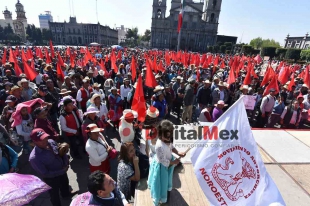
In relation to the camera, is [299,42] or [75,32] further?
[75,32]

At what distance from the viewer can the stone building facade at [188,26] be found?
214 feet

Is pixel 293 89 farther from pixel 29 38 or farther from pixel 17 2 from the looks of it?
pixel 17 2

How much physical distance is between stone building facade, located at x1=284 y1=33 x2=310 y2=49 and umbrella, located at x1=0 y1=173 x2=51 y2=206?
77.7m

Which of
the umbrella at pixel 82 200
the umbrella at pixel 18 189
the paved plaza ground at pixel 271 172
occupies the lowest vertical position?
the paved plaza ground at pixel 271 172

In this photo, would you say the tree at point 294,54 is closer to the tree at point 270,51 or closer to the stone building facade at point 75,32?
the tree at point 270,51

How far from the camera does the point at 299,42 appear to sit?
63.5 metres

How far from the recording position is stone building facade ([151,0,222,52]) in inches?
2564

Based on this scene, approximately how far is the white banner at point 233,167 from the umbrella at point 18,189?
1.58m

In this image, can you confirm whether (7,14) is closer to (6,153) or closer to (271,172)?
(6,153)

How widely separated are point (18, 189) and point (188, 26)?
7299 centimetres

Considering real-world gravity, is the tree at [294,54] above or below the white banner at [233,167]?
above

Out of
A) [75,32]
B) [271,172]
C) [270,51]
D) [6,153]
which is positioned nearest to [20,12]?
[75,32]

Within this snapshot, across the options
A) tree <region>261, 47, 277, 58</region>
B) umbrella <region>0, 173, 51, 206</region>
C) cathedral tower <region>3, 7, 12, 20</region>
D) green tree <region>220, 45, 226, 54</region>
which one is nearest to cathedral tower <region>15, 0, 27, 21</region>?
cathedral tower <region>3, 7, 12, 20</region>

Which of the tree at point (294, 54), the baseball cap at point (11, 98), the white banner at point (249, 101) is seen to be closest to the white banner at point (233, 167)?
the baseball cap at point (11, 98)
